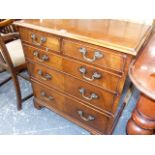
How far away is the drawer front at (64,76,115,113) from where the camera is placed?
1.07 meters

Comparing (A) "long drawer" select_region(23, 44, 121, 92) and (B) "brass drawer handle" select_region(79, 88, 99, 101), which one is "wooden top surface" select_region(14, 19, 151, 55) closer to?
(A) "long drawer" select_region(23, 44, 121, 92)

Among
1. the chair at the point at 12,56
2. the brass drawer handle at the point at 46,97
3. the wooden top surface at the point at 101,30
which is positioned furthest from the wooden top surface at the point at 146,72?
the chair at the point at 12,56

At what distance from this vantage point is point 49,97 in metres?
1.46

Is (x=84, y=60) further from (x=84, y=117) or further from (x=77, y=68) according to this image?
(x=84, y=117)

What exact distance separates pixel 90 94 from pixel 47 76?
374mm

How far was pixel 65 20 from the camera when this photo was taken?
1083mm

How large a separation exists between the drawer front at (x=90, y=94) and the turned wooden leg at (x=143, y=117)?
0.22 meters
